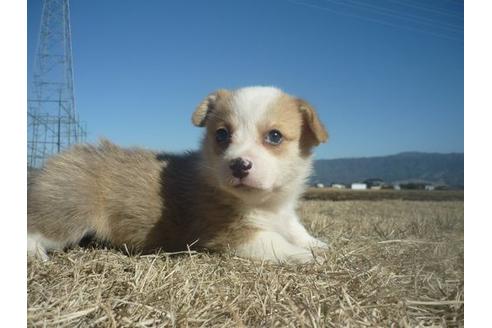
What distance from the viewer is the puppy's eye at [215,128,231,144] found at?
204 cm

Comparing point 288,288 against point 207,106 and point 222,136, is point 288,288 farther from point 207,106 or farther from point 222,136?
point 207,106

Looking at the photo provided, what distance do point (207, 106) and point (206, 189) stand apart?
1.37ft

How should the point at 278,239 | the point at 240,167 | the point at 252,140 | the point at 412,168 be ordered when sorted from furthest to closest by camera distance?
1. the point at 278,239
2. the point at 252,140
3. the point at 240,167
4. the point at 412,168

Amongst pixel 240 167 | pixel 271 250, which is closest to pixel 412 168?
pixel 240 167

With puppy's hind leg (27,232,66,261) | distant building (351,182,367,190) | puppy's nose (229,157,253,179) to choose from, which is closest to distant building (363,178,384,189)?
distant building (351,182,367,190)

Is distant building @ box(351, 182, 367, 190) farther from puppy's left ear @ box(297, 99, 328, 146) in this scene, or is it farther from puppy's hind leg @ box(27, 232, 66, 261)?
puppy's hind leg @ box(27, 232, 66, 261)

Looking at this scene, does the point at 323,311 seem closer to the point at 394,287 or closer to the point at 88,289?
the point at 394,287

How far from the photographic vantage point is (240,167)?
1.85 metres

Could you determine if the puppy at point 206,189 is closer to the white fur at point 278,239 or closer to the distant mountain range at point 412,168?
the white fur at point 278,239

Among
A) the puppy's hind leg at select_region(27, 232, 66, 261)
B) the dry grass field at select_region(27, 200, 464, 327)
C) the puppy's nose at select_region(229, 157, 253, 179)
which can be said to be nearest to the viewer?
the dry grass field at select_region(27, 200, 464, 327)

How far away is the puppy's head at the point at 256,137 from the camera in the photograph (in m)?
1.92

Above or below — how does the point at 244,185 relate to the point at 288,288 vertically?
above

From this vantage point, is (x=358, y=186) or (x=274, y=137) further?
(x=274, y=137)

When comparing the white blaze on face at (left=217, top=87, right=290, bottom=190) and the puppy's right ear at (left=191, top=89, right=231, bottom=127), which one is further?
the puppy's right ear at (left=191, top=89, right=231, bottom=127)
